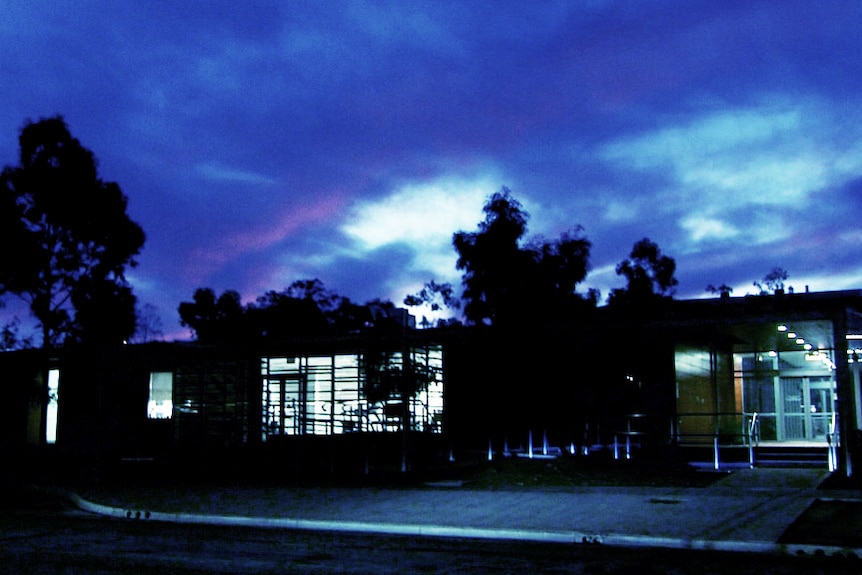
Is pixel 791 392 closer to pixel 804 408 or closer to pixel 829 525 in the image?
Answer: pixel 804 408

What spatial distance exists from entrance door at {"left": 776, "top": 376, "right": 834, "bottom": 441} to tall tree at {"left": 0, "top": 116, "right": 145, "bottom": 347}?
65.1ft

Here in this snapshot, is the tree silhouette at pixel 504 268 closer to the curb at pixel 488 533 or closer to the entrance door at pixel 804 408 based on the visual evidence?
the entrance door at pixel 804 408

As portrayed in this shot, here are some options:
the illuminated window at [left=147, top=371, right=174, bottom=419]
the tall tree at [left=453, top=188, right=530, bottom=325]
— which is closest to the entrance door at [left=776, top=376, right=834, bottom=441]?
the tall tree at [left=453, top=188, right=530, bottom=325]

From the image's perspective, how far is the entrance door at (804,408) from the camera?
2711cm

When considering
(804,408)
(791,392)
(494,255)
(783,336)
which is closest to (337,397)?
(494,255)

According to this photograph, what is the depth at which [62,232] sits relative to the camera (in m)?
26.5

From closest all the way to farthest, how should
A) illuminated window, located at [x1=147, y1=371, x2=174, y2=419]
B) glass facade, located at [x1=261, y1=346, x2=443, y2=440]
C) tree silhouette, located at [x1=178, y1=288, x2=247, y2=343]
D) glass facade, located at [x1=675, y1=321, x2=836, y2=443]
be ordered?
glass facade, located at [x1=261, y1=346, x2=443, y2=440], glass facade, located at [x1=675, y1=321, x2=836, y2=443], illuminated window, located at [x1=147, y1=371, x2=174, y2=419], tree silhouette, located at [x1=178, y1=288, x2=247, y2=343]

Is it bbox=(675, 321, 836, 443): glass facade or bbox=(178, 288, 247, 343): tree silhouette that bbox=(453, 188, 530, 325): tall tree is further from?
bbox=(178, 288, 247, 343): tree silhouette

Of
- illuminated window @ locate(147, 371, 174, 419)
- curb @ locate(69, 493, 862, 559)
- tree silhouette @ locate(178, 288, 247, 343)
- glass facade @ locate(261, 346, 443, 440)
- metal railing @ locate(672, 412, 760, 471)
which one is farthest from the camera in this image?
tree silhouette @ locate(178, 288, 247, 343)

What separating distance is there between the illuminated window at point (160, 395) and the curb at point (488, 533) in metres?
17.0

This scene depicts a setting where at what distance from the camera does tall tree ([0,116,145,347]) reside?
84.3ft

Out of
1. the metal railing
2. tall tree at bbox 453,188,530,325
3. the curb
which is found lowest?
the curb

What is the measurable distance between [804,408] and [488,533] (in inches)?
702

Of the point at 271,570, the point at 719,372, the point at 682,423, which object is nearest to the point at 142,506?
the point at 271,570
